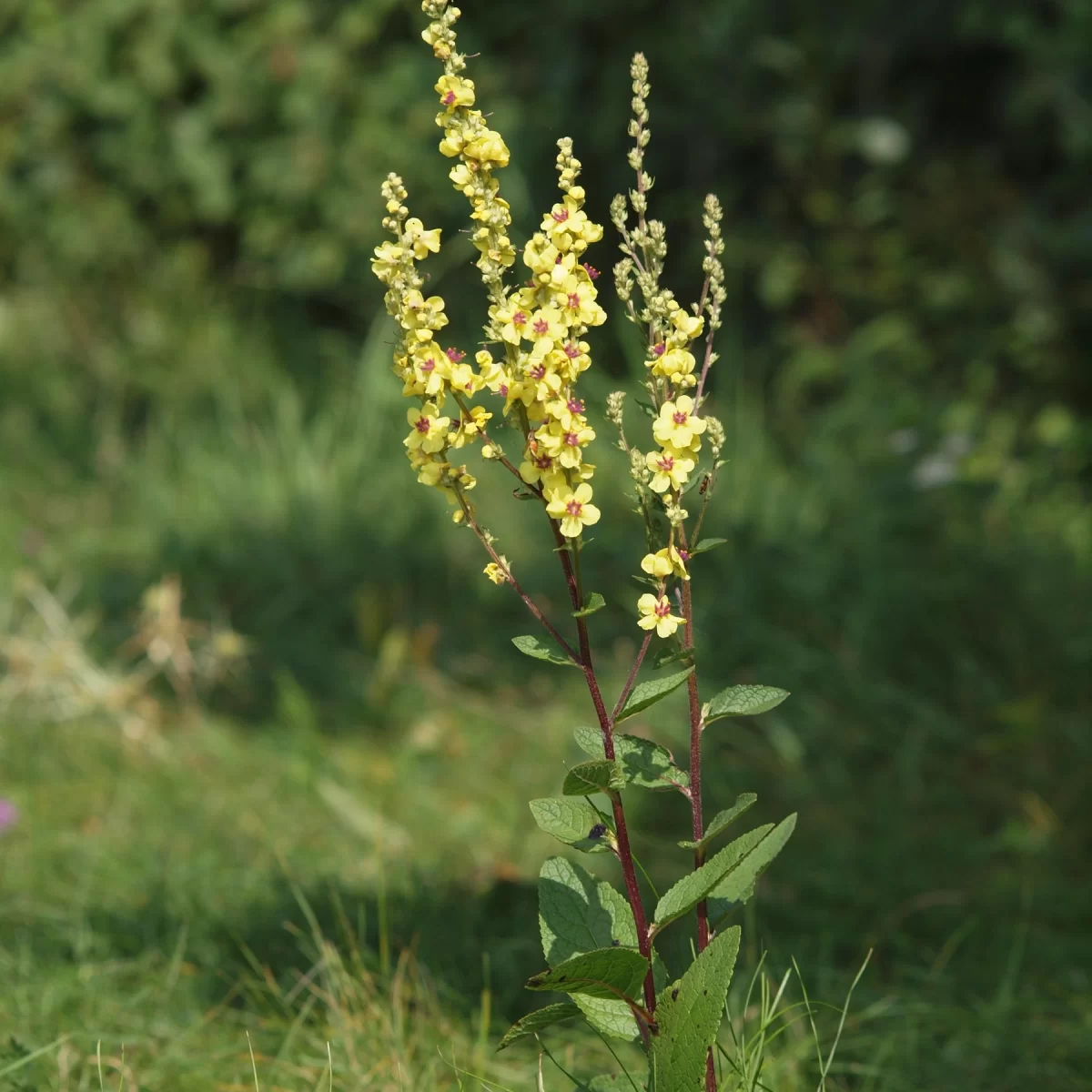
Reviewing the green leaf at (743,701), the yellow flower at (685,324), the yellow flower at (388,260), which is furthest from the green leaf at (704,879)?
the yellow flower at (388,260)

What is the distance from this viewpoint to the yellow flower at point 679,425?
1.27 m

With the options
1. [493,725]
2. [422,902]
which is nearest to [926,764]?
[493,725]

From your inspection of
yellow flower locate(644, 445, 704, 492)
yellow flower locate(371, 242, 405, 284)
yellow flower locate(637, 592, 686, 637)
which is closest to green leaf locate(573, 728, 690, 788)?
yellow flower locate(637, 592, 686, 637)

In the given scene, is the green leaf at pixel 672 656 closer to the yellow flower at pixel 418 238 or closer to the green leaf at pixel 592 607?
the green leaf at pixel 592 607

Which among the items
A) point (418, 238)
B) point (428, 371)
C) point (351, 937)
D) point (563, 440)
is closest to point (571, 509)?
point (563, 440)

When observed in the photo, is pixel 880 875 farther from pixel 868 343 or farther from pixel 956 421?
pixel 868 343

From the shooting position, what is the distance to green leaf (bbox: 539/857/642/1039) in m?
1.37

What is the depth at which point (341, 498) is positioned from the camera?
149 inches

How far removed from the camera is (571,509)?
50.1 inches

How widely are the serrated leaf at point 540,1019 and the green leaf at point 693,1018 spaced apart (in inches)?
3.2

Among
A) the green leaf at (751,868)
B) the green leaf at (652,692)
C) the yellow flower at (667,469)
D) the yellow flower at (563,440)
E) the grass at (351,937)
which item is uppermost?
the yellow flower at (563,440)

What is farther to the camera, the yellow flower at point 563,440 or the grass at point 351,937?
the grass at point 351,937

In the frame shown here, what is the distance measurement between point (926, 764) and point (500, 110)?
2.29 m

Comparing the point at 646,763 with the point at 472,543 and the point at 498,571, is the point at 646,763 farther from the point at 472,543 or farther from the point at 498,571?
the point at 472,543
